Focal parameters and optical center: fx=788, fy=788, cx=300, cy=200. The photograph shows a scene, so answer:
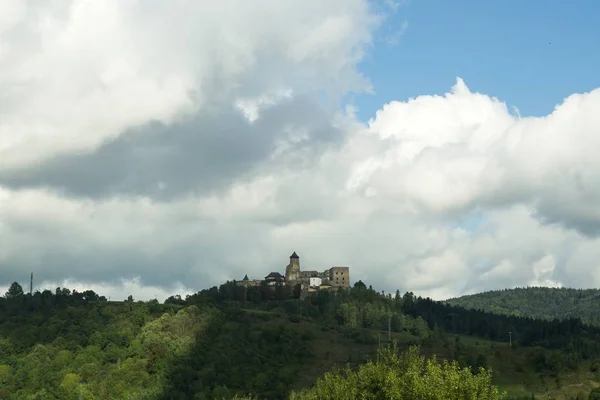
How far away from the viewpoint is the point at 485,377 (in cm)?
6175

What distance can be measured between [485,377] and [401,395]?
7.34 m

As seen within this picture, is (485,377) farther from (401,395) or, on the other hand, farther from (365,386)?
(365,386)

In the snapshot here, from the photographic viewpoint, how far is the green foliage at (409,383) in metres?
61.0

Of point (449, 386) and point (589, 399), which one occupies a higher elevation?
point (449, 386)

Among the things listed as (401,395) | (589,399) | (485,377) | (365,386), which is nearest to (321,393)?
(365,386)

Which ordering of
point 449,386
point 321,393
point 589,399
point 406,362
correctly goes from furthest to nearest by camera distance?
1. point 589,399
2. point 321,393
3. point 406,362
4. point 449,386

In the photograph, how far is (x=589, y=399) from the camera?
199m

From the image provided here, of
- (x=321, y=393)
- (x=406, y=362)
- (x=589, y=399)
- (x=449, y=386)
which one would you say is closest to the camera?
(x=449, y=386)

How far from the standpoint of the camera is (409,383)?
66.6 meters

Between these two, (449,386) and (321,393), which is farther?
(321,393)

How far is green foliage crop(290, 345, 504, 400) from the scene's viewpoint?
61031 millimetres

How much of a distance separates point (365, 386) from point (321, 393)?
31.8 ft

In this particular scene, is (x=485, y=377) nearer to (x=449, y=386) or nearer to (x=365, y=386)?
(x=449, y=386)

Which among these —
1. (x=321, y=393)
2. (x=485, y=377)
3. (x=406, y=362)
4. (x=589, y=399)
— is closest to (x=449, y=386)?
(x=485, y=377)
